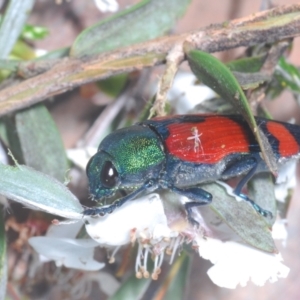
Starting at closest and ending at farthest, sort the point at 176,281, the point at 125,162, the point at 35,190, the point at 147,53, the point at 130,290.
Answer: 1. the point at 35,190
2. the point at 125,162
3. the point at 147,53
4. the point at 130,290
5. the point at 176,281

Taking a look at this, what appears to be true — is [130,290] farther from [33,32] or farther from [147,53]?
[33,32]

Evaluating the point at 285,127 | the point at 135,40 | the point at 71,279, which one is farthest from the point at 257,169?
the point at 71,279

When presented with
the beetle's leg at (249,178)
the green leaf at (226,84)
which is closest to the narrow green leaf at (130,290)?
the beetle's leg at (249,178)

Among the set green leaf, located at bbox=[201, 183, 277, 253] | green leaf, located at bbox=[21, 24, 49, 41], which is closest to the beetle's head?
green leaf, located at bbox=[201, 183, 277, 253]

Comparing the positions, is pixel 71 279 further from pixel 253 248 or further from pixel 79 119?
pixel 253 248

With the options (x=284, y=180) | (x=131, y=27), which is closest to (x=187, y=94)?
(x=131, y=27)

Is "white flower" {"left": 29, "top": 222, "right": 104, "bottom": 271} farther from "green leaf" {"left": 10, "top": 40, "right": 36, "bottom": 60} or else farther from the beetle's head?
"green leaf" {"left": 10, "top": 40, "right": 36, "bottom": 60}

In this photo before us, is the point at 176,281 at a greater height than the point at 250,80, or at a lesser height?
lesser

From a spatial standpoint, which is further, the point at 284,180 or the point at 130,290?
the point at 130,290
